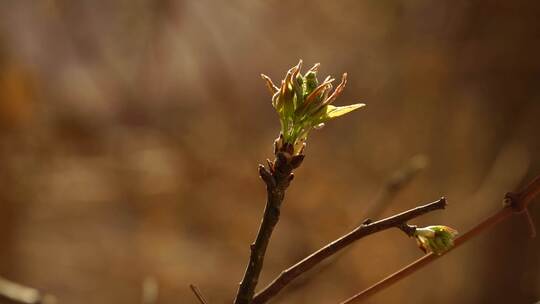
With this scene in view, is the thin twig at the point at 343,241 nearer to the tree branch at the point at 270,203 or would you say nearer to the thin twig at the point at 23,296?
the tree branch at the point at 270,203

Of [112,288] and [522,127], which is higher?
[112,288]

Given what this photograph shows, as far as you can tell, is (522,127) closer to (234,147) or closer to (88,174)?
(234,147)

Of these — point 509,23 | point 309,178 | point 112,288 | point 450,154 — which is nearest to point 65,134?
point 112,288

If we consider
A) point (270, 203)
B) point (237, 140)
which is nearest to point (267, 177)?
point (270, 203)

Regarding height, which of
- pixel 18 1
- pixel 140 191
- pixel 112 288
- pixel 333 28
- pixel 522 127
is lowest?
pixel 522 127

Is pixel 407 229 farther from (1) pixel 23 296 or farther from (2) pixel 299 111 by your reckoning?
(1) pixel 23 296

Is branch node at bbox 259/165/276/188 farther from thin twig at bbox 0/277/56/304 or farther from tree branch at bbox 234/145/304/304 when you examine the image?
thin twig at bbox 0/277/56/304
